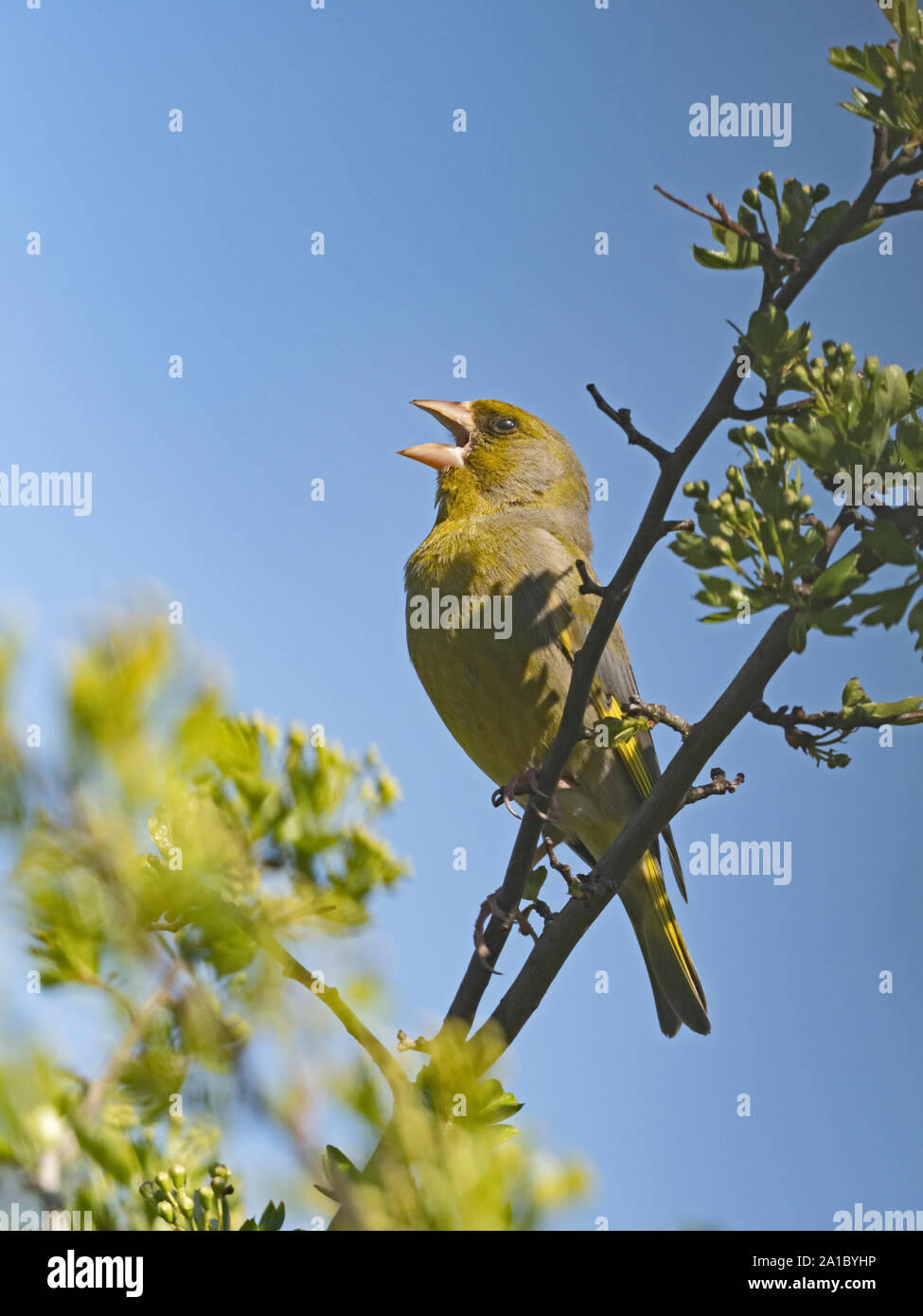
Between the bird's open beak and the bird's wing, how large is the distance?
929 mm

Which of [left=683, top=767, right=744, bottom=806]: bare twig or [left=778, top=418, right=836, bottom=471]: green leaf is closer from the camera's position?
[left=778, top=418, right=836, bottom=471]: green leaf

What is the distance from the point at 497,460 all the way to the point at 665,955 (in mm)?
1923

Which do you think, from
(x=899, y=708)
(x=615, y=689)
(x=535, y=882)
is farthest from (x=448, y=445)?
(x=899, y=708)

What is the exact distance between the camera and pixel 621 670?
4.14 metres

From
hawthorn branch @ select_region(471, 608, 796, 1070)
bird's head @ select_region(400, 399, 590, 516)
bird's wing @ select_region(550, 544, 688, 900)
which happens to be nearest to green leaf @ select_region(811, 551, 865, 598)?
hawthorn branch @ select_region(471, 608, 796, 1070)

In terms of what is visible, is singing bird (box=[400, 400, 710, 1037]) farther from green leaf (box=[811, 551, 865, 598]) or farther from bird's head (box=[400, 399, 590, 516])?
green leaf (box=[811, 551, 865, 598])

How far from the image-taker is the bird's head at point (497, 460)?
14.9 feet

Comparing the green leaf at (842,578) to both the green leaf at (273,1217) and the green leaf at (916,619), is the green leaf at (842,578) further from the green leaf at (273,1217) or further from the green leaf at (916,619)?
the green leaf at (273,1217)

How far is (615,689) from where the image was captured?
3.97 metres

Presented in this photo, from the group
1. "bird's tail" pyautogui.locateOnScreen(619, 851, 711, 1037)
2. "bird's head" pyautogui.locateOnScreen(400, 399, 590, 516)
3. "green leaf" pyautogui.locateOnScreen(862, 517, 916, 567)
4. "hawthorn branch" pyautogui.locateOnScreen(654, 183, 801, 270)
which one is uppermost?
"bird's head" pyautogui.locateOnScreen(400, 399, 590, 516)

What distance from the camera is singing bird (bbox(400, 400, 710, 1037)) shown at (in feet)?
12.1

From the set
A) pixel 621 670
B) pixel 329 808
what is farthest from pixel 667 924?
pixel 329 808

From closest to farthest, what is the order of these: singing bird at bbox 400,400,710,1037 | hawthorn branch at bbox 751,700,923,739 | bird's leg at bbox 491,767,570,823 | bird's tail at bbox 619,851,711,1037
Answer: hawthorn branch at bbox 751,700,923,739
bird's leg at bbox 491,767,570,823
singing bird at bbox 400,400,710,1037
bird's tail at bbox 619,851,711,1037

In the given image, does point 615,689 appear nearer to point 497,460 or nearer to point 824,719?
point 497,460
